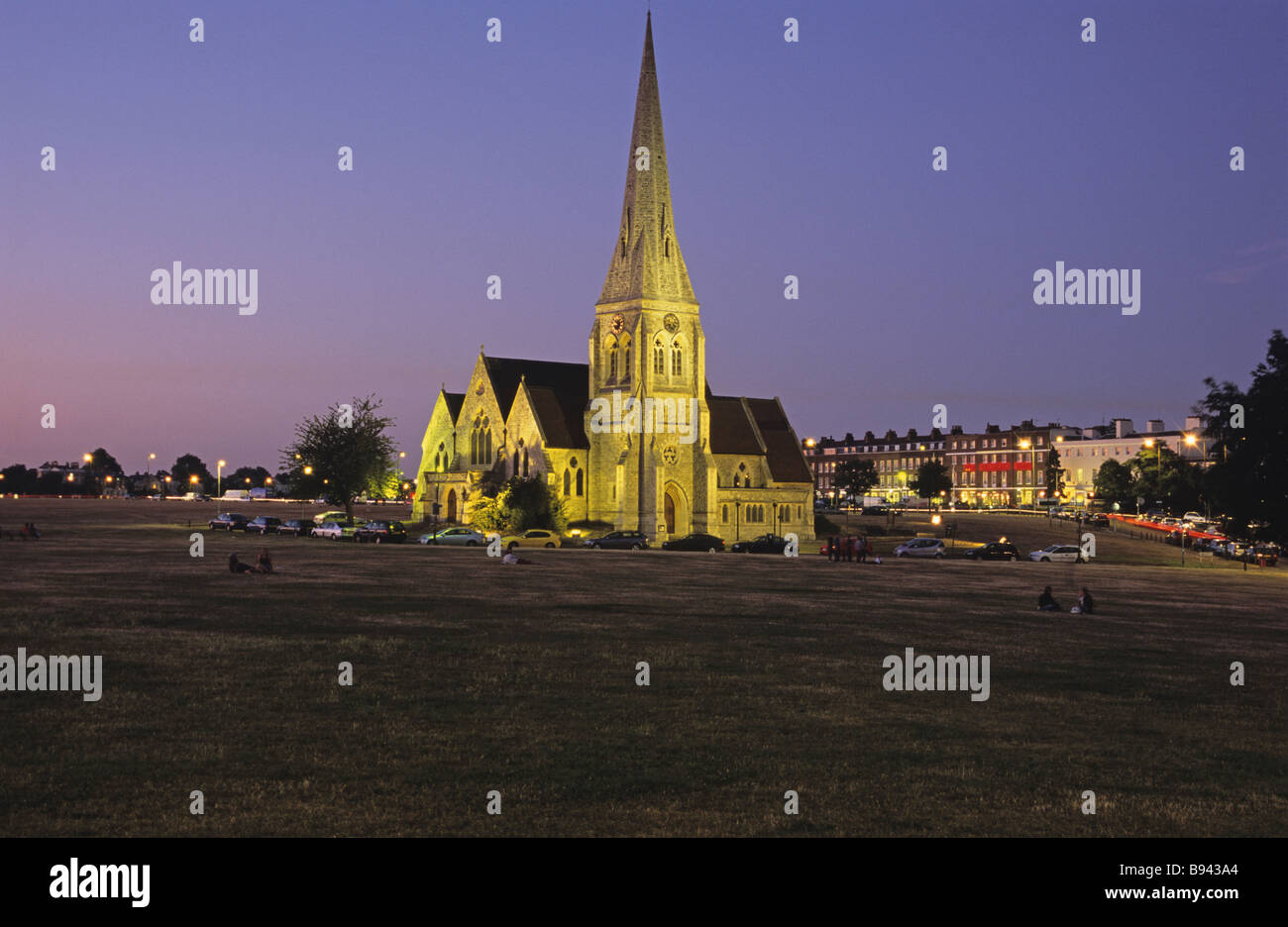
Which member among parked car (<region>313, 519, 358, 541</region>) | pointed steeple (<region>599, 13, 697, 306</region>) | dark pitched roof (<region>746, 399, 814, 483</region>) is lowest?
parked car (<region>313, 519, 358, 541</region>)

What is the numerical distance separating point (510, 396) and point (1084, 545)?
1899 inches

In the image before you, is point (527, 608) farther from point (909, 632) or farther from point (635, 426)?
point (635, 426)

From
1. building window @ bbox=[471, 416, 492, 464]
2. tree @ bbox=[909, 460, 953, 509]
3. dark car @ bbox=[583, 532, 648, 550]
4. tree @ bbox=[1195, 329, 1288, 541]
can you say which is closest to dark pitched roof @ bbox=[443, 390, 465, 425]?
building window @ bbox=[471, 416, 492, 464]

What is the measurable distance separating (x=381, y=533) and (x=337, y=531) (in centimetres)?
307

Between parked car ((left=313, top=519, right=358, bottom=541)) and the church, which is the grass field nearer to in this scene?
parked car ((left=313, top=519, right=358, bottom=541))

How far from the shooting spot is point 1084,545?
7794cm

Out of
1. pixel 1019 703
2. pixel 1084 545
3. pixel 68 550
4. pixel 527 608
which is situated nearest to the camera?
pixel 1019 703

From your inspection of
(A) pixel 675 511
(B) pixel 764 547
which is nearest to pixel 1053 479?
(A) pixel 675 511

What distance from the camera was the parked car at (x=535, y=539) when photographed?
7875cm

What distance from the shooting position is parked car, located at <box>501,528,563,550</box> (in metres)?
78.8

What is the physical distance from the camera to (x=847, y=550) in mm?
64750

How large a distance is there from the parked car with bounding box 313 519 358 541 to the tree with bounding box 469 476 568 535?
413 inches

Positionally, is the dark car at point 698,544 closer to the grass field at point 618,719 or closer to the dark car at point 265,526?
the dark car at point 265,526

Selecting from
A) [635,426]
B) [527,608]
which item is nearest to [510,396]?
[635,426]
